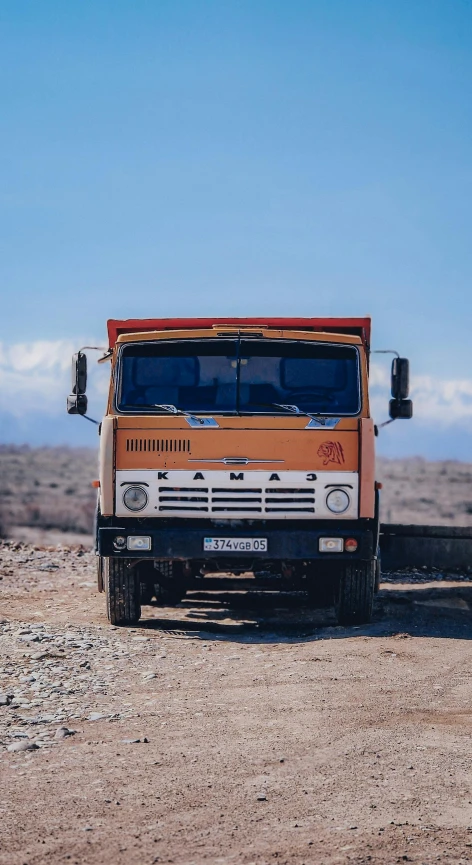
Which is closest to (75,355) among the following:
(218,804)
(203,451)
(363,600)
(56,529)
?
(203,451)

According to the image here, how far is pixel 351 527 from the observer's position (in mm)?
10117

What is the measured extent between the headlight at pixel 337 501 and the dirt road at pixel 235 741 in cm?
122

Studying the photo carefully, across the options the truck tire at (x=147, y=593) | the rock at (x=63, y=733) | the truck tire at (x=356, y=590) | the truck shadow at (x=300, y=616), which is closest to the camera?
the rock at (x=63, y=733)

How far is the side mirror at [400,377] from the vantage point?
10805 mm

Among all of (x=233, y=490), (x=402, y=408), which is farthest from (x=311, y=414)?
(x=402, y=408)

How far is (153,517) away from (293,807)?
17.8 ft

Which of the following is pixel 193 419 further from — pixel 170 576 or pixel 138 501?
pixel 170 576

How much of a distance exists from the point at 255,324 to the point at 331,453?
5.55 ft

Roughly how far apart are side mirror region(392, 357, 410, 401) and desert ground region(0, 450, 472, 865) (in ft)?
7.88

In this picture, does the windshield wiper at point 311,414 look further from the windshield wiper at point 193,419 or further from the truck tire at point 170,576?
the truck tire at point 170,576

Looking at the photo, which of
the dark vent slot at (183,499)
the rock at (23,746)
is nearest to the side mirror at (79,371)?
the dark vent slot at (183,499)

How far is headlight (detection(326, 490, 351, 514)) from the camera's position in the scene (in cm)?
998

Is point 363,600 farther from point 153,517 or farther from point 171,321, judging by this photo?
point 171,321

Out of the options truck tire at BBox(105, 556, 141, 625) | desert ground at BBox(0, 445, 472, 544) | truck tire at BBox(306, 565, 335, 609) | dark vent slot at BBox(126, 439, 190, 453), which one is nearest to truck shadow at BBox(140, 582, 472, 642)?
truck tire at BBox(306, 565, 335, 609)
